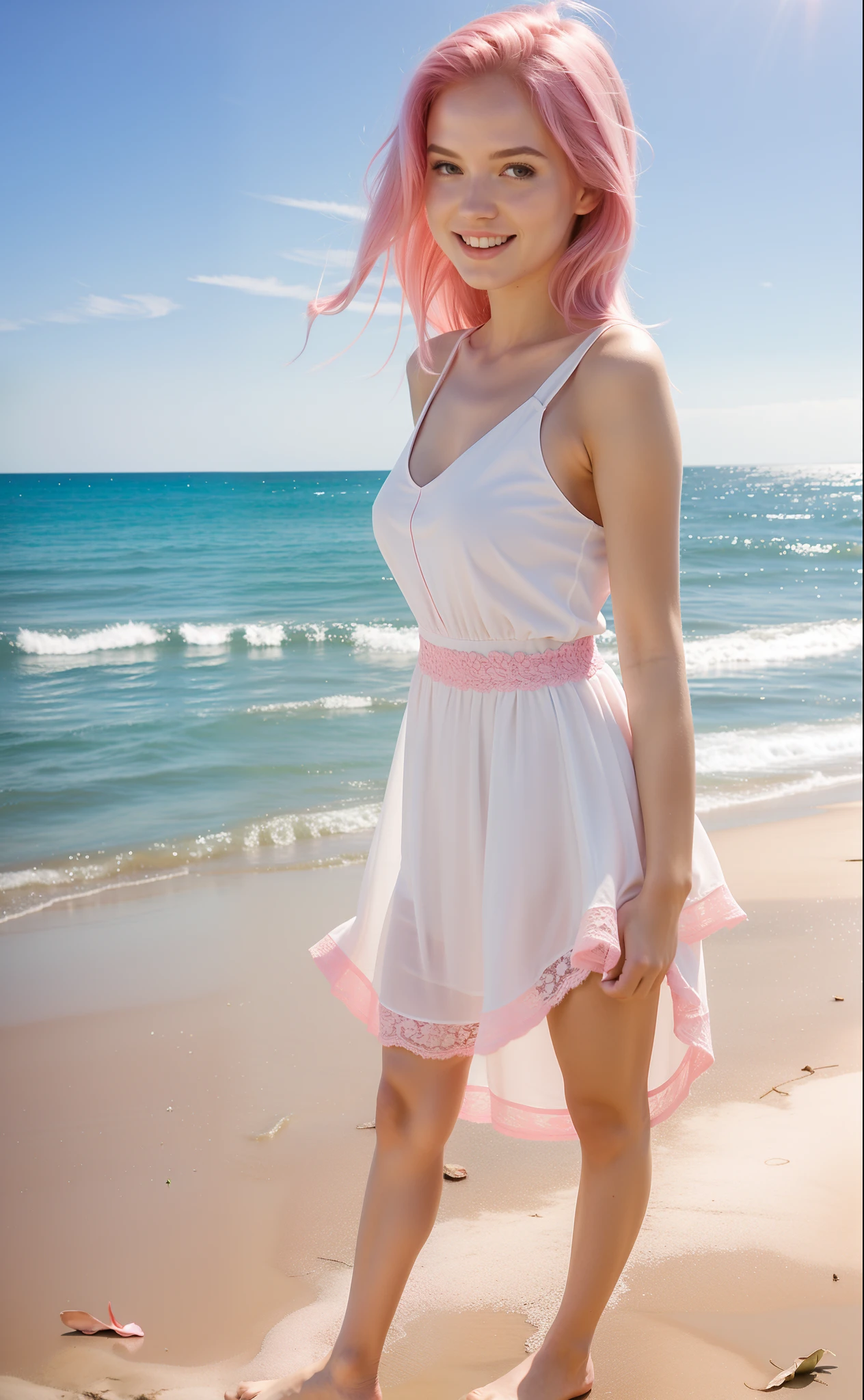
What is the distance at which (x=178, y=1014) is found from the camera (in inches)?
122

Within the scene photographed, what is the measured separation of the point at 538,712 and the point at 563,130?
0.79m

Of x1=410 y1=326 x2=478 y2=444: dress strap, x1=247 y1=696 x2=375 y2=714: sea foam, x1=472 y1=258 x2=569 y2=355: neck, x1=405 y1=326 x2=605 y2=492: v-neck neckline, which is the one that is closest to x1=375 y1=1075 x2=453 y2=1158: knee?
x1=405 y1=326 x2=605 y2=492: v-neck neckline

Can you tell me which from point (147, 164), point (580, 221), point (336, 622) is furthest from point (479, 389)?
point (336, 622)

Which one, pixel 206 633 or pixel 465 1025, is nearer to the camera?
pixel 465 1025

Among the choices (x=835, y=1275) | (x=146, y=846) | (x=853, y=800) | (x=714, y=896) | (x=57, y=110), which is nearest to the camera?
(x=714, y=896)

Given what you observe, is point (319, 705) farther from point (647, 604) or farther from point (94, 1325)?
point (647, 604)

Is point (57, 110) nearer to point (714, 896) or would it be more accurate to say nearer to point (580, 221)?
point (580, 221)

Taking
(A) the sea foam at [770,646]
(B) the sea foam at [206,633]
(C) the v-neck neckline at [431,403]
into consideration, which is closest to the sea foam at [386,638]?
(B) the sea foam at [206,633]

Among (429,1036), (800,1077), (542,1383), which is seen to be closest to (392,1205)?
(429,1036)

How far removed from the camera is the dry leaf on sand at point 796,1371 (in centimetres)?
166

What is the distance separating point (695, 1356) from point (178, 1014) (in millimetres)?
1822

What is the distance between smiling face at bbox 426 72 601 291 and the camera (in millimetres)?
1415

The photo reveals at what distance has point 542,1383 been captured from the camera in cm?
158

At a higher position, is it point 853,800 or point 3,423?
point 3,423
